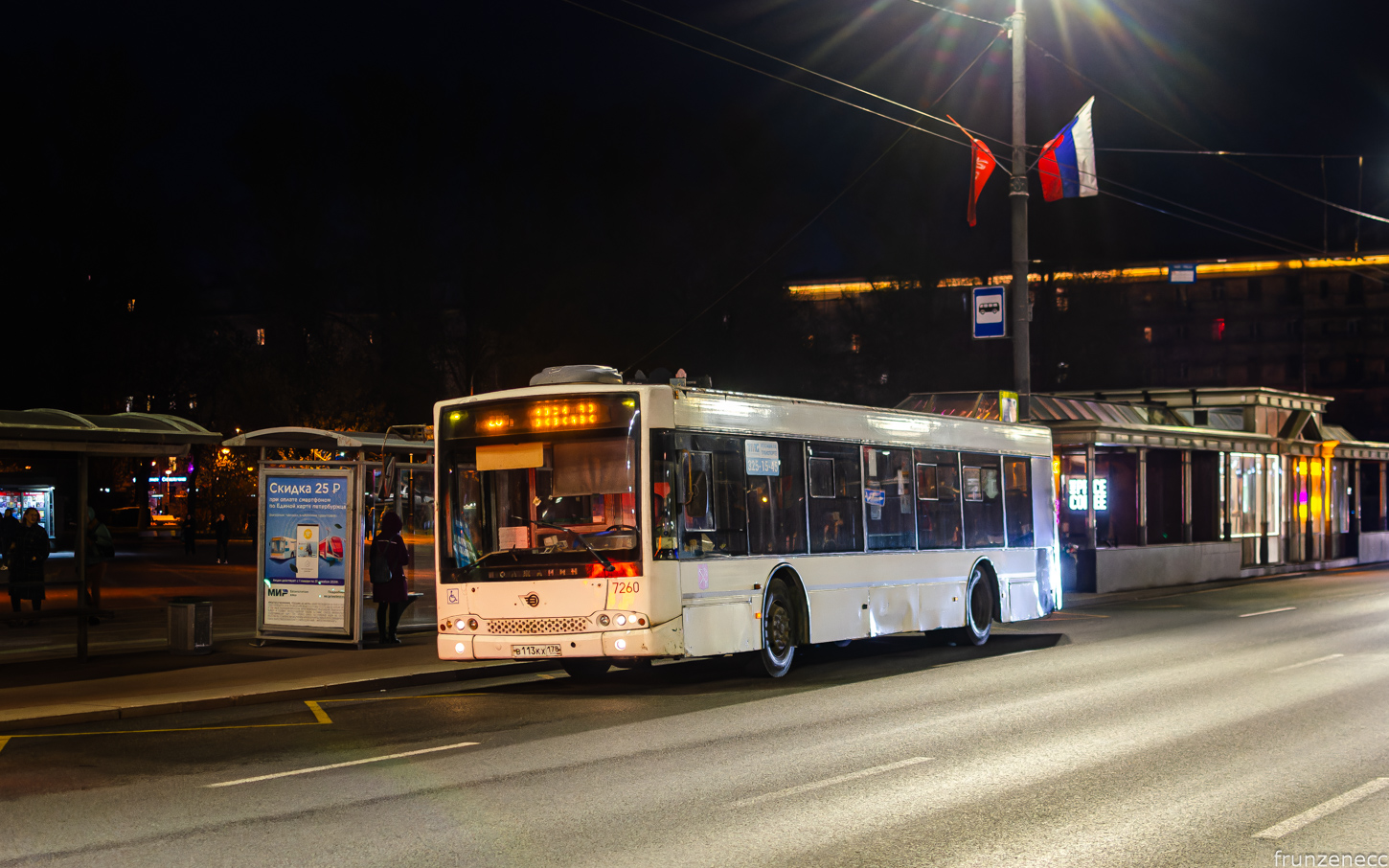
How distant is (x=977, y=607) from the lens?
18234 millimetres

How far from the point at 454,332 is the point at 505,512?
33394mm

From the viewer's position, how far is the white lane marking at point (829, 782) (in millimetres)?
7920

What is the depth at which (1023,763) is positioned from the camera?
9039 millimetres

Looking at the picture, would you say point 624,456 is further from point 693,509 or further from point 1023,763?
point 1023,763

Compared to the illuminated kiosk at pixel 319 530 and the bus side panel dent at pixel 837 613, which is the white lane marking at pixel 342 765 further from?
the illuminated kiosk at pixel 319 530

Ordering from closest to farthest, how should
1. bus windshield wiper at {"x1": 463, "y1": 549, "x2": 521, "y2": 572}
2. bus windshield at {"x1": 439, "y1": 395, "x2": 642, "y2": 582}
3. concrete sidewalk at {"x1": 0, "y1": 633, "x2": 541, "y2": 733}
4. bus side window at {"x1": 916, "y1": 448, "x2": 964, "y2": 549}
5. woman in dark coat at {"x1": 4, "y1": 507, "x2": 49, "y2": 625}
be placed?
concrete sidewalk at {"x1": 0, "y1": 633, "x2": 541, "y2": 733} → bus windshield at {"x1": 439, "y1": 395, "x2": 642, "y2": 582} → bus windshield wiper at {"x1": 463, "y1": 549, "x2": 521, "y2": 572} → bus side window at {"x1": 916, "y1": 448, "x2": 964, "y2": 549} → woman in dark coat at {"x1": 4, "y1": 507, "x2": 49, "y2": 625}

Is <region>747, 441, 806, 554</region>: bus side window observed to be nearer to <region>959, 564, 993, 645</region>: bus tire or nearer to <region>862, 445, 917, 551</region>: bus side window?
<region>862, 445, 917, 551</region>: bus side window

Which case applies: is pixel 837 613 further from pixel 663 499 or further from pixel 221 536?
pixel 221 536

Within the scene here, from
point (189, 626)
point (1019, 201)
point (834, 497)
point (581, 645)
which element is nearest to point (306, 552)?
point (189, 626)

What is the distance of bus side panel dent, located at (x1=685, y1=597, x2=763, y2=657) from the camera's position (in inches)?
514

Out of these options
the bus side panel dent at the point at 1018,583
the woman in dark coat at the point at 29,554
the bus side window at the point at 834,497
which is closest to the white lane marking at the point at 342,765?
the bus side window at the point at 834,497

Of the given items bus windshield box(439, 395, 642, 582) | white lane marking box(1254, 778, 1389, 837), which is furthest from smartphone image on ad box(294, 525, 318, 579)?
white lane marking box(1254, 778, 1389, 837)

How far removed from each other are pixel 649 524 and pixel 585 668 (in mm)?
2995

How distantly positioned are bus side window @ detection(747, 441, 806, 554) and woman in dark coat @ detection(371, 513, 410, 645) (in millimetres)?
5516
